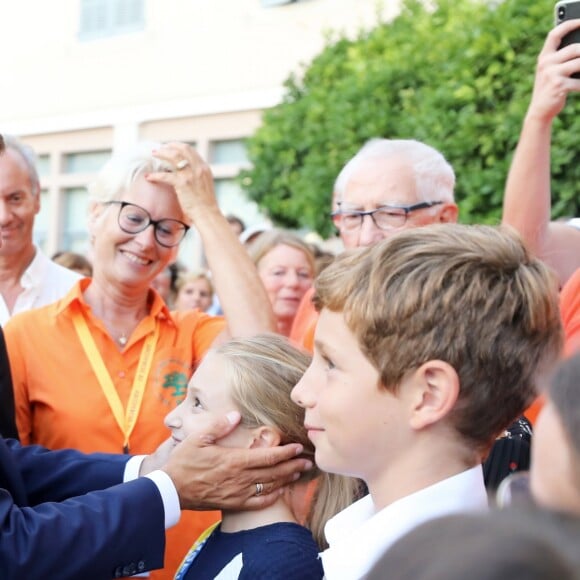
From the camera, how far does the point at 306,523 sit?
234 cm

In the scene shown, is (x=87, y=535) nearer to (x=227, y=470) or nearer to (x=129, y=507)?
(x=129, y=507)

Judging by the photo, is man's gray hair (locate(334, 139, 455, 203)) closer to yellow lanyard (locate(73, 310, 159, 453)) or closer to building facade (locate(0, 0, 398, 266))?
yellow lanyard (locate(73, 310, 159, 453))

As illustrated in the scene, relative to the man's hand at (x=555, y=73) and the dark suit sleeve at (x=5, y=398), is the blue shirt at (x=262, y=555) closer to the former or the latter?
the dark suit sleeve at (x=5, y=398)

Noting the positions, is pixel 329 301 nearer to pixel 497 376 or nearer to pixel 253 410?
pixel 497 376

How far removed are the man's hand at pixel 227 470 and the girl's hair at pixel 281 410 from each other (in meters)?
0.05

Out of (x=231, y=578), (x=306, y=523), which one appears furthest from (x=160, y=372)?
(x=231, y=578)

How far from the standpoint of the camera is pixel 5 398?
2.60 metres

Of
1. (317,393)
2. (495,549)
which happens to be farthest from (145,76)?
(495,549)

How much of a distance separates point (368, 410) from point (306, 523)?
0.74m

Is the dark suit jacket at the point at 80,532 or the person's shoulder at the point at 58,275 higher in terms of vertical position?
the person's shoulder at the point at 58,275

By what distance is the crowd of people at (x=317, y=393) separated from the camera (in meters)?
1.64

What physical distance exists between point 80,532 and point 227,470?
0.35 metres

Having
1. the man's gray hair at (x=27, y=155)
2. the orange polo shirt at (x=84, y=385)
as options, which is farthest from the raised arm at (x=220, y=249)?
the man's gray hair at (x=27, y=155)

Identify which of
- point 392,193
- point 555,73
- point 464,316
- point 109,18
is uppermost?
point 109,18
